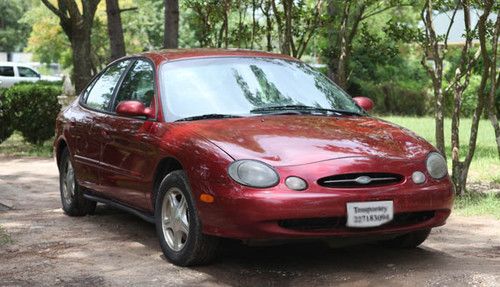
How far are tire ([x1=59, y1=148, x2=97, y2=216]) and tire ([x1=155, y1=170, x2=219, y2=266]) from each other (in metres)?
2.10

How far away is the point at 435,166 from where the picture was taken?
5.60 metres

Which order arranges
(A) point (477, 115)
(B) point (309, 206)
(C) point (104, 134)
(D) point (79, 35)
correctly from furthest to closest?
(D) point (79, 35), (A) point (477, 115), (C) point (104, 134), (B) point (309, 206)

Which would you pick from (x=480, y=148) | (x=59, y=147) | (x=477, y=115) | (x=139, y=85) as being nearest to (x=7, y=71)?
(x=480, y=148)

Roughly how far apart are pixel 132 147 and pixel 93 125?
0.99 metres

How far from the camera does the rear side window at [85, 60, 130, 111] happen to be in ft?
24.1

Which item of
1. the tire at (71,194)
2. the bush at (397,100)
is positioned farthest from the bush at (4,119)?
the bush at (397,100)

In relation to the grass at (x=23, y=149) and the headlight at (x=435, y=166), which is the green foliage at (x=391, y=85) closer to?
the grass at (x=23, y=149)

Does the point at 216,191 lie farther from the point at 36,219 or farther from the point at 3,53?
the point at 3,53

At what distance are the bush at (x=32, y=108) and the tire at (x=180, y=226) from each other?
9888 mm

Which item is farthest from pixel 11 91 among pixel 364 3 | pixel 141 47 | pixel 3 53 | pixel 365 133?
pixel 3 53

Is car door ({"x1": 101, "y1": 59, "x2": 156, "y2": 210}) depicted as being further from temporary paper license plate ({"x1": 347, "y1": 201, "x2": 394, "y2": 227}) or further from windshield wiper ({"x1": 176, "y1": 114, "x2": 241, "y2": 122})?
temporary paper license plate ({"x1": 347, "y1": 201, "x2": 394, "y2": 227})

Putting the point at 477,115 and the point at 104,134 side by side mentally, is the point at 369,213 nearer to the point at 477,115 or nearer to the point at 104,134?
the point at 104,134

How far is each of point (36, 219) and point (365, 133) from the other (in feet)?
12.3

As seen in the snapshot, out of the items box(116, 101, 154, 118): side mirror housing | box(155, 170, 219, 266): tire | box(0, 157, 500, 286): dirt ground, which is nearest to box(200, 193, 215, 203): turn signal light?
box(155, 170, 219, 266): tire
